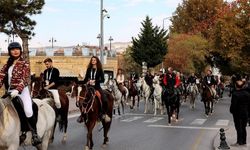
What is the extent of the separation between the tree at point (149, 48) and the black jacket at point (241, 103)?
57085 mm

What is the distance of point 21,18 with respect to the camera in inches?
1522

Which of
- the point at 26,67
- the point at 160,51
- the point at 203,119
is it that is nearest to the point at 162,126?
the point at 203,119

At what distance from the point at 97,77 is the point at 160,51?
2321 inches

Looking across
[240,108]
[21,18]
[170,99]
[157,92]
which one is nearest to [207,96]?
[157,92]

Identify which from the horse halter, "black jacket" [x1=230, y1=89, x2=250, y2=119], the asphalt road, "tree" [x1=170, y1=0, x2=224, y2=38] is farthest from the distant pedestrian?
"tree" [x1=170, y1=0, x2=224, y2=38]

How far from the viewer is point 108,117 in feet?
47.2

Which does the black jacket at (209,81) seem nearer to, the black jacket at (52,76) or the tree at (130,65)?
the black jacket at (52,76)

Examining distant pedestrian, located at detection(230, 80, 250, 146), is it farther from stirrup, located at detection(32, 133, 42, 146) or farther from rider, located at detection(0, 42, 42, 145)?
rider, located at detection(0, 42, 42, 145)

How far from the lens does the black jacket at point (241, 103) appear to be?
551 inches

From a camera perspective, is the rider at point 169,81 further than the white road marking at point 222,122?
Yes

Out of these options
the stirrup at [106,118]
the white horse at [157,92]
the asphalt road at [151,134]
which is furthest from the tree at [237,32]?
the stirrup at [106,118]

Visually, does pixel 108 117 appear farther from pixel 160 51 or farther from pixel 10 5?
pixel 160 51

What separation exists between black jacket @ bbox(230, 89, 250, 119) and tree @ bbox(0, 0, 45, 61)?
84.7 ft

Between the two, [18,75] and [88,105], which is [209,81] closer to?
[88,105]
